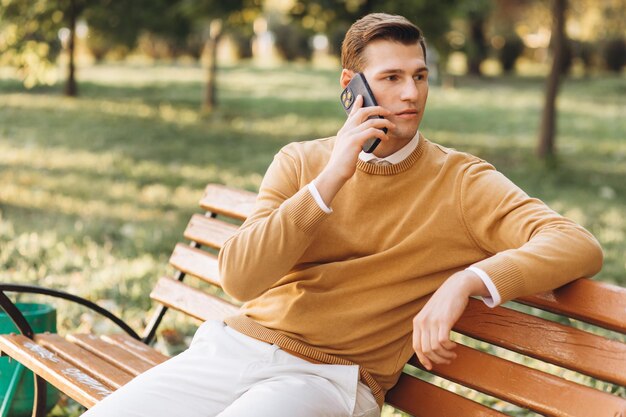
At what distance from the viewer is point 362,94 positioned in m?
2.88

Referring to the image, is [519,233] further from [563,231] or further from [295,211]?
[295,211]

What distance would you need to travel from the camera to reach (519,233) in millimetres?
2697

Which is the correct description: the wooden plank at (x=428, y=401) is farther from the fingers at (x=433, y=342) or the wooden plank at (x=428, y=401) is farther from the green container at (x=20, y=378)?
the green container at (x=20, y=378)

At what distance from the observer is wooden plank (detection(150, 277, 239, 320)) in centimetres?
394

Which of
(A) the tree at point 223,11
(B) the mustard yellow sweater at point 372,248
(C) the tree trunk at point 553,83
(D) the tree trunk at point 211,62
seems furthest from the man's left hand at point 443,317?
(D) the tree trunk at point 211,62

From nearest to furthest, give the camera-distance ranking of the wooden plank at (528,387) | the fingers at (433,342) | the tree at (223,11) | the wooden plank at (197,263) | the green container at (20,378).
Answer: the fingers at (433,342) < the wooden plank at (528,387) < the green container at (20,378) < the wooden plank at (197,263) < the tree at (223,11)

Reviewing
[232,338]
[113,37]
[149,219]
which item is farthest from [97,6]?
[232,338]

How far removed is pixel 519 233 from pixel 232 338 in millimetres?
1030

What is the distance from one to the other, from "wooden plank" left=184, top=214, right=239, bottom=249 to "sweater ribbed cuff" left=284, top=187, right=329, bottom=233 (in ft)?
4.68

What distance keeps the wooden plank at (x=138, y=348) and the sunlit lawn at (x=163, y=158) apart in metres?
1.25

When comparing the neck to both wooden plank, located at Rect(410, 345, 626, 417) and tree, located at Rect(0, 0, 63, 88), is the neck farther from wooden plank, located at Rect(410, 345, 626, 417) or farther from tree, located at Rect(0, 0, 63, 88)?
tree, located at Rect(0, 0, 63, 88)

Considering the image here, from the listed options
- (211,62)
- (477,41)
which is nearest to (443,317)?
(211,62)

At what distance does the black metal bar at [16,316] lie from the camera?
12.1 feet

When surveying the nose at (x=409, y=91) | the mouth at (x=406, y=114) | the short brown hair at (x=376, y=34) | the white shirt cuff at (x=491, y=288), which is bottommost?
the white shirt cuff at (x=491, y=288)
